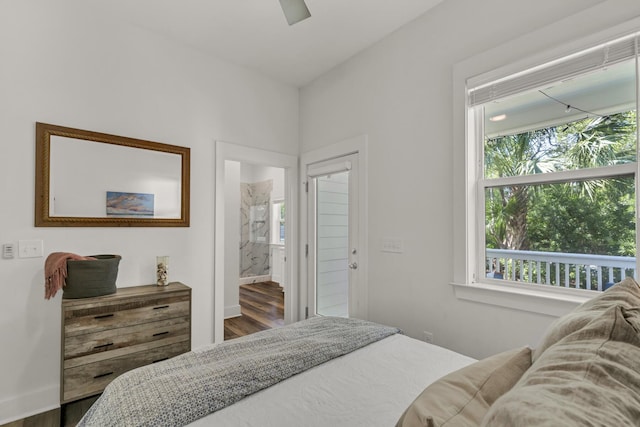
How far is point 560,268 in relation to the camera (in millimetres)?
1825

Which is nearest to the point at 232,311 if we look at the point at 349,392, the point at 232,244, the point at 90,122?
the point at 232,244

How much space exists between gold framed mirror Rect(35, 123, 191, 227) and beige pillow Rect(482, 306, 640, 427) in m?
2.83

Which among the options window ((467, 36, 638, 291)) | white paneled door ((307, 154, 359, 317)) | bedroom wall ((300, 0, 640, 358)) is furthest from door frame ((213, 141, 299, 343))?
window ((467, 36, 638, 291))

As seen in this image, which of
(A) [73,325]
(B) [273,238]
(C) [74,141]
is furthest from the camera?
(B) [273,238]

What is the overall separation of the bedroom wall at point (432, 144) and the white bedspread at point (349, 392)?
685 millimetres

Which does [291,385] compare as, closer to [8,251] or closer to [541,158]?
[541,158]

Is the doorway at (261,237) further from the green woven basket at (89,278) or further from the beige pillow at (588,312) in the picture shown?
the beige pillow at (588,312)

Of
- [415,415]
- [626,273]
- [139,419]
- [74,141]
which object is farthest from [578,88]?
[74,141]

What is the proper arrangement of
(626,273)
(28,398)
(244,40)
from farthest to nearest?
(244,40), (28,398), (626,273)

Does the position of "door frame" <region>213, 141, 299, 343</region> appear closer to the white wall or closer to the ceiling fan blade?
the white wall

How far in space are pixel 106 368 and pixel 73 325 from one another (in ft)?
1.24

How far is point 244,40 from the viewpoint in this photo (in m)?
2.81

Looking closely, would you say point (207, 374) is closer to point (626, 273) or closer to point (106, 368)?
point (106, 368)

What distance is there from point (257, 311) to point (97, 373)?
2618mm
